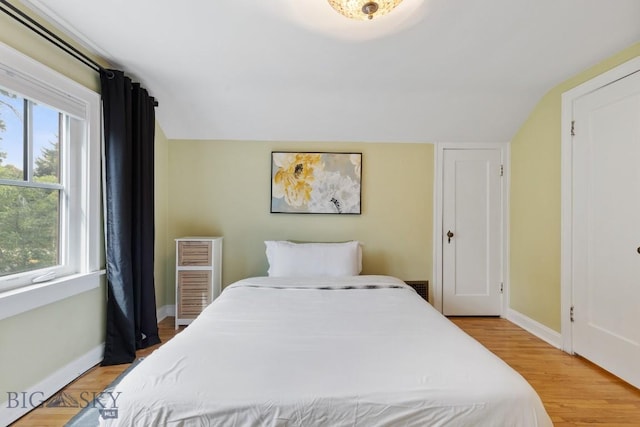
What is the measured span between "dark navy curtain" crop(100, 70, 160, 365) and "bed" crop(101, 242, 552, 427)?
1.06 meters

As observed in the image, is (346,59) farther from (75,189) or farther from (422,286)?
(422,286)

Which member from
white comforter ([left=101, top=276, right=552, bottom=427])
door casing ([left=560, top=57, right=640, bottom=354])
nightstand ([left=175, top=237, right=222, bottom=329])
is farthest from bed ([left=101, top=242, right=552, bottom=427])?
door casing ([left=560, top=57, right=640, bottom=354])

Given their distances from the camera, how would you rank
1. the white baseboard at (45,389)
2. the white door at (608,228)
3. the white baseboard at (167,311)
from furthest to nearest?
the white baseboard at (167,311) < the white door at (608,228) < the white baseboard at (45,389)

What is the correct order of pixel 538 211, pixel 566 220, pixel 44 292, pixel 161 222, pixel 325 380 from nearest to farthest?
pixel 325 380
pixel 44 292
pixel 566 220
pixel 538 211
pixel 161 222

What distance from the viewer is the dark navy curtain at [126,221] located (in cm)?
213

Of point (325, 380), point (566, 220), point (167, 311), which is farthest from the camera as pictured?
point (167, 311)

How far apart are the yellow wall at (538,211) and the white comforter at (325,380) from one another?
1.73m

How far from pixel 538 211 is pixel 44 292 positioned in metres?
3.81

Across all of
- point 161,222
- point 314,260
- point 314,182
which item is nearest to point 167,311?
point 161,222

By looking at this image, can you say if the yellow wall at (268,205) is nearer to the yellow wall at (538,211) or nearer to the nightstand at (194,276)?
the nightstand at (194,276)

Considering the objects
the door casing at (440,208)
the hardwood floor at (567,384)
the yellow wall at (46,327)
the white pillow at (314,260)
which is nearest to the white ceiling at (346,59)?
the door casing at (440,208)

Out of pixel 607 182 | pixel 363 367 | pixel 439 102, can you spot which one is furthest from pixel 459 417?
pixel 439 102

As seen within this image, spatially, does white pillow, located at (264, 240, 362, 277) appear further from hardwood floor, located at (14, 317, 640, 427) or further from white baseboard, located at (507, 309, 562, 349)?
white baseboard, located at (507, 309, 562, 349)

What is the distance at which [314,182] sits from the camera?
3059 mm
